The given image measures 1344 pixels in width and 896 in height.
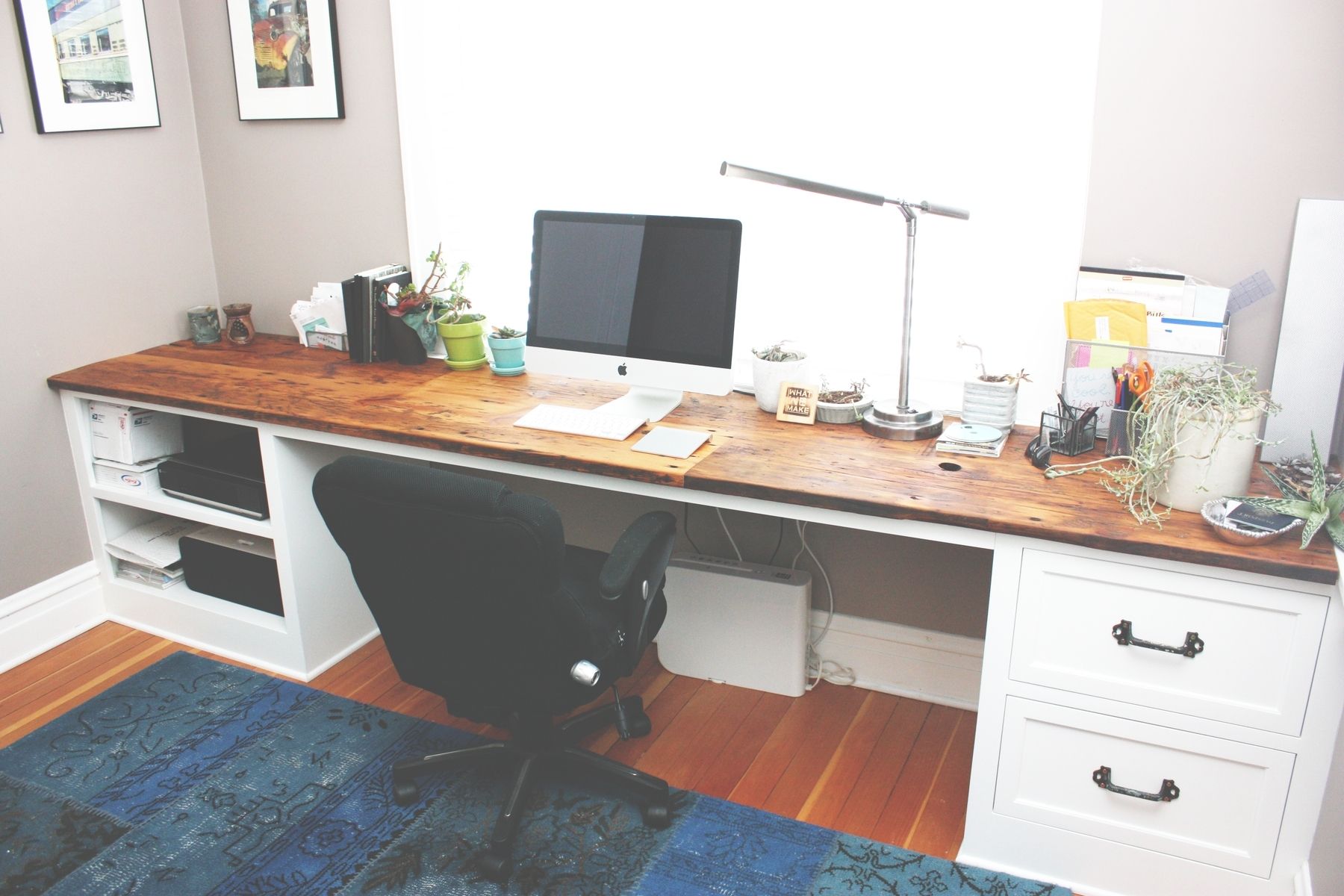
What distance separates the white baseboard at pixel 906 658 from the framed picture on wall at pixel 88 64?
8.16ft

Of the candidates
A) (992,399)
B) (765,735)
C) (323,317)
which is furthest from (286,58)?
(765,735)

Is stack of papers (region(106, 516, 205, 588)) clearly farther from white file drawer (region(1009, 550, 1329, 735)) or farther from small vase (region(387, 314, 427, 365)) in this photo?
white file drawer (region(1009, 550, 1329, 735))

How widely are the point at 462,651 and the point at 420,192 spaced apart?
1562 mm

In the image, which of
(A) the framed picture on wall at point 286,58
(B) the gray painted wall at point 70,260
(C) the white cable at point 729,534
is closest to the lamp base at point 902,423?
(C) the white cable at point 729,534

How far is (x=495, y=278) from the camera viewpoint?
Answer: 2.94 meters

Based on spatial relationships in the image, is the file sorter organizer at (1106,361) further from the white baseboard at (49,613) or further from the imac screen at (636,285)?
the white baseboard at (49,613)

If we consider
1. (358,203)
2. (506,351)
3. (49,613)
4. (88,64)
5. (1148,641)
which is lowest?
(49,613)

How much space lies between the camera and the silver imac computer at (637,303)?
2328 millimetres

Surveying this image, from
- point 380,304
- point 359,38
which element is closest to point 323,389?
point 380,304

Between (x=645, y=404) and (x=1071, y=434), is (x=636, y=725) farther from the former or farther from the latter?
(x=1071, y=434)

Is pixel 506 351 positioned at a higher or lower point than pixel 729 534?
higher

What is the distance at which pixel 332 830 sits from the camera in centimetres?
Result: 218

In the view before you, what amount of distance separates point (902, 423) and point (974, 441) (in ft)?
0.58

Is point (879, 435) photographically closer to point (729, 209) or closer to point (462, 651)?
point (729, 209)
